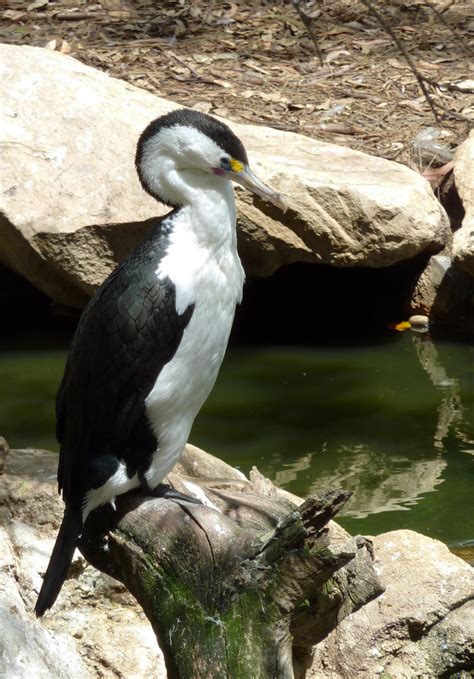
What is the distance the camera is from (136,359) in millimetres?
3031

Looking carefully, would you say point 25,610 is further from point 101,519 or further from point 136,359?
point 136,359

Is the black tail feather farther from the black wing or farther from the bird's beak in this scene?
the bird's beak

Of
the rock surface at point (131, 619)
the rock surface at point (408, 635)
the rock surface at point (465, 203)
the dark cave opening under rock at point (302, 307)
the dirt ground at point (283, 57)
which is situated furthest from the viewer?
the dirt ground at point (283, 57)

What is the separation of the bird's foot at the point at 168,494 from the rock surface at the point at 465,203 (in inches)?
131

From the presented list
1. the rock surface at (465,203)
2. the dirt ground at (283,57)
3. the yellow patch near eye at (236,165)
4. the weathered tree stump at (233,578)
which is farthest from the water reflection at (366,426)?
the yellow patch near eye at (236,165)

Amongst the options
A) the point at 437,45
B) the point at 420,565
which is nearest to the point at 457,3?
the point at 437,45

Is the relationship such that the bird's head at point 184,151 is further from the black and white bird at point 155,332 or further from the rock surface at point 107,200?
the rock surface at point 107,200

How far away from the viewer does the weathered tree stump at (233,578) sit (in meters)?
2.72

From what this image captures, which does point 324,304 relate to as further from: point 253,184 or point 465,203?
point 253,184

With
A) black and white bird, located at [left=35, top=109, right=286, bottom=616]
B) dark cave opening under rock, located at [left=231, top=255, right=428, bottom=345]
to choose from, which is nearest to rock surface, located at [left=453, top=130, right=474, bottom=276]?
dark cave opening under rock, located at [left=231, top=255, right=428, bottom=345]

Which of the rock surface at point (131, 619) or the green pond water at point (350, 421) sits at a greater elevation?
the rock surface at point (131, 619)

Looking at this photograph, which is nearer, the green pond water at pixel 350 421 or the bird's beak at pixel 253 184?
the bird's beak at pixel 253 184

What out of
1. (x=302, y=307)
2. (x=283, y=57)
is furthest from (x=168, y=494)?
(x=283, y=57)

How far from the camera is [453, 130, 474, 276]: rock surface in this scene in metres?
6.19
